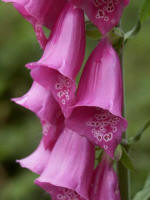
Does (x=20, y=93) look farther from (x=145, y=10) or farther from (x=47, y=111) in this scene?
(x=145, y=10)

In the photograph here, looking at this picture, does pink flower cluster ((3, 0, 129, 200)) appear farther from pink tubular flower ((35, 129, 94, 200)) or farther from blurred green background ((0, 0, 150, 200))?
blurred green background ((0, 0, 150, 200))

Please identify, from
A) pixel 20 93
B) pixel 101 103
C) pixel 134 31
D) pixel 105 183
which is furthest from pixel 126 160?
pixel 20 93

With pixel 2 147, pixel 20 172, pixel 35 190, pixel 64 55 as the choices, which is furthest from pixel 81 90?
pixel 20 172

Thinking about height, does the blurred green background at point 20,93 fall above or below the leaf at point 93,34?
below

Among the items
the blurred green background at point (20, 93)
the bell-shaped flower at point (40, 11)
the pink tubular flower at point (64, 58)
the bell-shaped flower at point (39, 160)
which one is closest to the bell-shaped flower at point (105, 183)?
the bell-shaped flower at point (39, 160)

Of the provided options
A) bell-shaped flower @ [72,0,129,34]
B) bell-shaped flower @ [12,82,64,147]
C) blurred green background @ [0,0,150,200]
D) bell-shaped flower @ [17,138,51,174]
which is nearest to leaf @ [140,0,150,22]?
bell-shaped flower @ [72,0,129,34]

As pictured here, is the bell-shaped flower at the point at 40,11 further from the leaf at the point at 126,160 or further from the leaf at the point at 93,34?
the leaf at the point at 126,160
